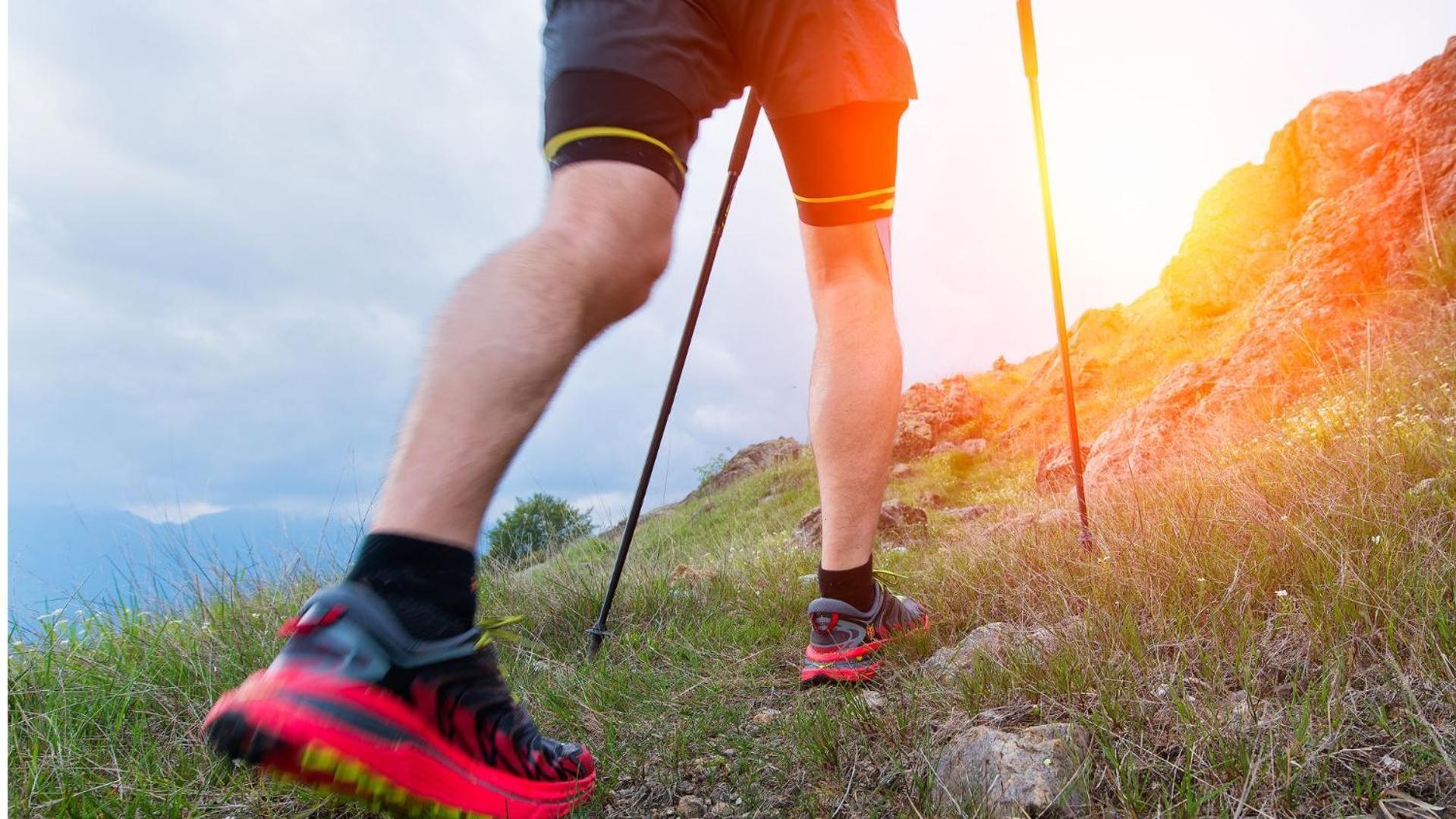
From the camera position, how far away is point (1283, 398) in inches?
227

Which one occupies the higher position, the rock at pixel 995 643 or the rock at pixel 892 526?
the rock at pixel 892 526

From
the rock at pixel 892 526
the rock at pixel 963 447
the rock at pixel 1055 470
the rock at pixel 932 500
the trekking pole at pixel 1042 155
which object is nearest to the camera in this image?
the trekking pole at pixel 1042 155

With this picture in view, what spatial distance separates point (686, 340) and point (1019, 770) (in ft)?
5.58

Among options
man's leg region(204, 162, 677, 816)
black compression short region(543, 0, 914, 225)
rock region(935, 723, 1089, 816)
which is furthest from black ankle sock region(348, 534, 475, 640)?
rock region(935, 723, 1089, 816)

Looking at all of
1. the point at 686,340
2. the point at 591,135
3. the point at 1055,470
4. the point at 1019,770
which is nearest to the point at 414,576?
the point at 591,135

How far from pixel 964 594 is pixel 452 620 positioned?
1779 mm

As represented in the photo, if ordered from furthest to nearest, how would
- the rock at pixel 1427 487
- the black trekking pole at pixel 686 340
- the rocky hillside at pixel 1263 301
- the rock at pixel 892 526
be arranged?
the rocky hillside at pixel 1263 301, the rock at pixel 892 526, the black trekking pole at pixel 686 340, the rock at pixel 1427 487

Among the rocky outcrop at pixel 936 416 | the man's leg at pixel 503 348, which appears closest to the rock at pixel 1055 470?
the rocky outcrop at pixel 936 416

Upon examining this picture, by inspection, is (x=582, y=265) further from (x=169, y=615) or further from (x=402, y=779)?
(x=169, y=615)

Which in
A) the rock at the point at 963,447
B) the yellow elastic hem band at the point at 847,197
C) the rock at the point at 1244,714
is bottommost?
the rock at the point at 1244,714

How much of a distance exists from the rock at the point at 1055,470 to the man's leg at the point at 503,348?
733cm

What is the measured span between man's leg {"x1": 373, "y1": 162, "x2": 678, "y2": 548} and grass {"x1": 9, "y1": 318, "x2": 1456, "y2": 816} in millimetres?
630

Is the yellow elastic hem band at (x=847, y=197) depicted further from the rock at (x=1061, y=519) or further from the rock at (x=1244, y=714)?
the rock at (x=1061, y=519)

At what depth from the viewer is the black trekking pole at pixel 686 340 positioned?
249cm
